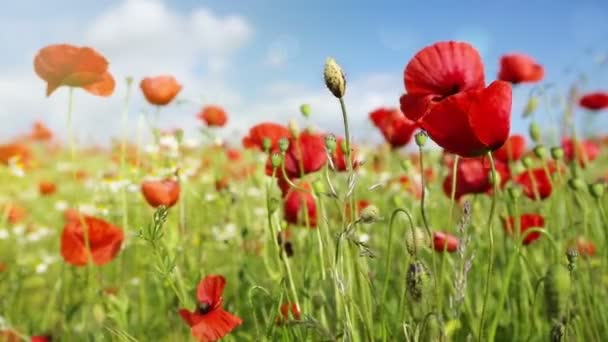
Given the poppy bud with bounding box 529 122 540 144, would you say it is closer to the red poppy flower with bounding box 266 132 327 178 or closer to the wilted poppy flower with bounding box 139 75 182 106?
the red poppy flower with bounding box 266 132 327 178

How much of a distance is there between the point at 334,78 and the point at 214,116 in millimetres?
1795

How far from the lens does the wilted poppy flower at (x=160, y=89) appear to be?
7.75 feet

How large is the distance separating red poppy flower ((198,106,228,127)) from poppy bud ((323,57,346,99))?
5.80 ft

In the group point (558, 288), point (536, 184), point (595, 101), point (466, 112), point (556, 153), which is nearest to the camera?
point (466, 112)

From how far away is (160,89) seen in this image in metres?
2.36

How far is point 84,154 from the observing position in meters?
10.8

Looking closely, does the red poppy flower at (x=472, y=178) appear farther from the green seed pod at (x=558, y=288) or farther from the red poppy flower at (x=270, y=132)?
the green seed pod at (x=558, y=288)

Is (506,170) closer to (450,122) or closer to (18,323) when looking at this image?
(450,122)

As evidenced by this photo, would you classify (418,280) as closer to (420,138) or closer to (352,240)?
(352,240)

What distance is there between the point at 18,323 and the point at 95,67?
144 centimetres

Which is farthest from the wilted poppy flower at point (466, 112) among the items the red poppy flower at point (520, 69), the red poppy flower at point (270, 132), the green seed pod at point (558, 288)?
the red poppy flower at point (520, 69)

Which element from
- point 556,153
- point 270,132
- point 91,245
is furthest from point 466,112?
point 91,245

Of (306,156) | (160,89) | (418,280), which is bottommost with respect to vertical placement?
(418,280)

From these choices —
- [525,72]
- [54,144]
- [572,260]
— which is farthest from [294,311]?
[54,144]
